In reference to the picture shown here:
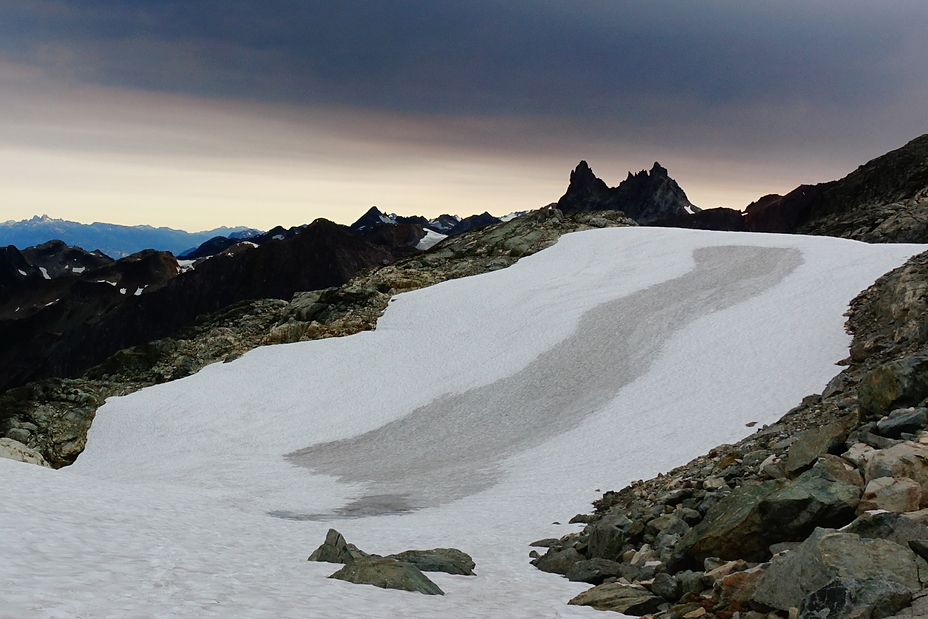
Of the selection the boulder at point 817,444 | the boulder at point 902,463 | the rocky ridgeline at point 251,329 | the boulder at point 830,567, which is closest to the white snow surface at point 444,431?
the boulder at point 830,567

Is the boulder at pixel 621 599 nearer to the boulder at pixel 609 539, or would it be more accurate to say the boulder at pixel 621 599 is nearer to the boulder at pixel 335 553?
the boulder at pixel 609 539

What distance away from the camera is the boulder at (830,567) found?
6.96m

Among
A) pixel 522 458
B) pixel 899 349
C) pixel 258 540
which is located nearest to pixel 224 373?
pixel 522 458

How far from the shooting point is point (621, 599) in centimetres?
956

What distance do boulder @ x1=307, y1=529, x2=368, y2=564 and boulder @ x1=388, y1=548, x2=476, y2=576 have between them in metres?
0.71

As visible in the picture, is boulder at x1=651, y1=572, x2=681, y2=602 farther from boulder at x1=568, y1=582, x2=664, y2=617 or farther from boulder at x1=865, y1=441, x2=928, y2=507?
boulder at x1=865, y1=441, x2=928, y2=507

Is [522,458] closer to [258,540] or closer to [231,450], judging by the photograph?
[258,540]

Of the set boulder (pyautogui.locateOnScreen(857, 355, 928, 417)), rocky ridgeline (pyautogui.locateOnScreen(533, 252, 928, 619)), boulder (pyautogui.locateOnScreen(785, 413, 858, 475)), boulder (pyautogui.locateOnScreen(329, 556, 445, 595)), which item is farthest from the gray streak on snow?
boulder (pyautogui.locateOnScreen(857, 355, 928, 417))

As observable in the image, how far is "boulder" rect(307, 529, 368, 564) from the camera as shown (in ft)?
38.1

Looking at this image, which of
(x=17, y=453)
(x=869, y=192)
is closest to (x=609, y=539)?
(x=17, y=453)

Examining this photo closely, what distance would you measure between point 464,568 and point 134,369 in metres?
44.6

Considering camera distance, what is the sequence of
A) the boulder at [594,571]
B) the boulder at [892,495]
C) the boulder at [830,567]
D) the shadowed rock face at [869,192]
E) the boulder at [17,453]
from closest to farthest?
the boulder at [830,567] < the boulder at [892,495] < the boulder at [594,571] < the boulder at [17,453] < the shadowed rock face at [869,192]

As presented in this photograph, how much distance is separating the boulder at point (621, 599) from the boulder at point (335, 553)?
408cm

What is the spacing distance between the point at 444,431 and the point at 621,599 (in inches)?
678
